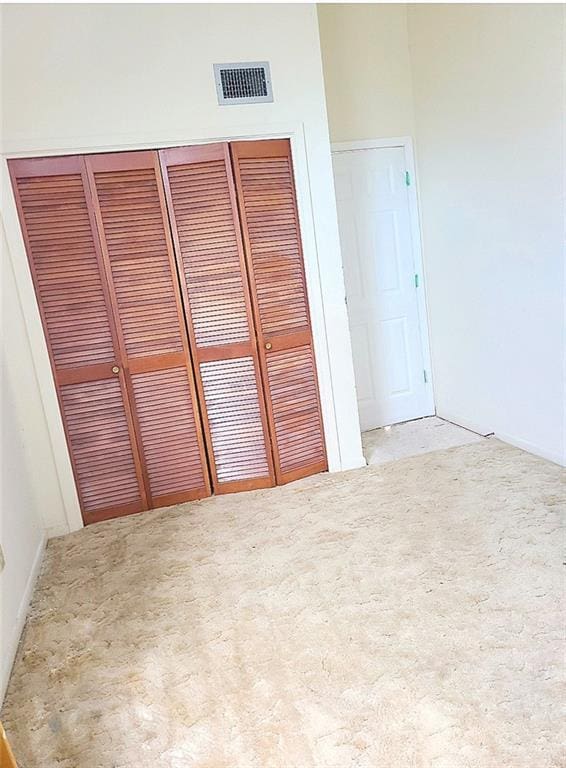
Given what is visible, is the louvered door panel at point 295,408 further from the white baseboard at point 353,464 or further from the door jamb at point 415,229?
the door jamb at point 415,229

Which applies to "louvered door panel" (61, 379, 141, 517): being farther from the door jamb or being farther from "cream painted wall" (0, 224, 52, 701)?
the door jamb

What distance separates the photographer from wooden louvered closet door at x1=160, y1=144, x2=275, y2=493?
3.11 meters

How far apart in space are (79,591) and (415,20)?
390 centimetres

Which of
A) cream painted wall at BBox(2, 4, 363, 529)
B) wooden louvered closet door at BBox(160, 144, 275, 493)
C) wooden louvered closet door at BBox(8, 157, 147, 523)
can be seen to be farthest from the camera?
wooden louvered closet door at BBox(160, 144, 275, 493)

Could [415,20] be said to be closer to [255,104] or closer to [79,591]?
[255,104]

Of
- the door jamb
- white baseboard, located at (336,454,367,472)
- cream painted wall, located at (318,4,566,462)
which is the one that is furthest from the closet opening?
cream painted wall, located at (318,4,566,462)

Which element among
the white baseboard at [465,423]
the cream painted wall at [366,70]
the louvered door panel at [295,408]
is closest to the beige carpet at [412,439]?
the white baseboard at [465,423]

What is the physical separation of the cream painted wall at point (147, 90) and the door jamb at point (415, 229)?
31.2 inches

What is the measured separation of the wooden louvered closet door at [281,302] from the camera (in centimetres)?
319

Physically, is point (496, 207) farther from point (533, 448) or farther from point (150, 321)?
point (150, 321)

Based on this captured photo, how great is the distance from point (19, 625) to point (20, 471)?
2.64 ft

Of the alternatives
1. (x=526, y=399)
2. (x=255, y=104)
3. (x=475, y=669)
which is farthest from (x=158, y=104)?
→ (x=475, y=669)

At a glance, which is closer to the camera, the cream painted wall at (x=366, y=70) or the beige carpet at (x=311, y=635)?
the beige carpet at (x=311, y=635)

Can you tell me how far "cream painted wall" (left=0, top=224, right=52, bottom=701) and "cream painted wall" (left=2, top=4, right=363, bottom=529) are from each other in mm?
52
